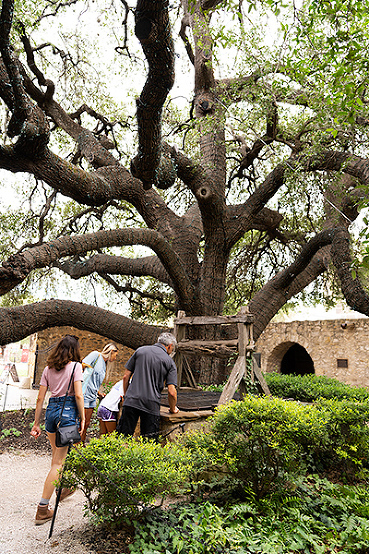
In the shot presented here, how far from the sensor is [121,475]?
9.61 ft

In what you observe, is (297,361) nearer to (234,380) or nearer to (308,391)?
(308,391)

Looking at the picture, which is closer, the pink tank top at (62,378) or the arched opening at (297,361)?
the pink tank top at (62,378)

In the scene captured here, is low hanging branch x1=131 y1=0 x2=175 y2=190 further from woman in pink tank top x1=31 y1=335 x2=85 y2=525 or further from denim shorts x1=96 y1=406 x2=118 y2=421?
denim shorts x1=96 y1=406 x2=118 y2=421

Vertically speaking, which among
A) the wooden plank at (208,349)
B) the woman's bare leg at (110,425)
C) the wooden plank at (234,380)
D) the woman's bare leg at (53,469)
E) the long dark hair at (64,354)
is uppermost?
the wooden plank at (208,349)

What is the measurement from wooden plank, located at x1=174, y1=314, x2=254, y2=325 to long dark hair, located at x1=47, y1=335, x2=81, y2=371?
7.59 feet

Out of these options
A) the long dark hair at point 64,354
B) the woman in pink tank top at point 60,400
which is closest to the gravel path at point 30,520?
the woman in pink tank top at point 60,400

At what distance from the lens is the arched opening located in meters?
17.5

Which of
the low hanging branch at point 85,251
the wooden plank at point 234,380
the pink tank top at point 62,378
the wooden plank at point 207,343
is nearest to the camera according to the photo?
the pink tank top at point 62,378

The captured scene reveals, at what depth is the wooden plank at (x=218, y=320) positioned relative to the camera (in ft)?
17.6

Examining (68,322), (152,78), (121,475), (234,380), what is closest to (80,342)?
(68,322)

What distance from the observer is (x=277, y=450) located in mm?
3582

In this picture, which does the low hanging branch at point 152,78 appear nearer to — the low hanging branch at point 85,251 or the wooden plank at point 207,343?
the low hanging branch at point 85,251

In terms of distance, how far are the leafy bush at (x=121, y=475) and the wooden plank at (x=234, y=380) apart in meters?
1.74

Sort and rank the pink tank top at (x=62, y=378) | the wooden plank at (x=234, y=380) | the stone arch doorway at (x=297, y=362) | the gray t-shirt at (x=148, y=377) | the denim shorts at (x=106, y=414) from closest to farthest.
A: the pink tank top at (x=62, y=378), the gray t-shirt at (x=148, y=377), the denim shorts at (x=106, y=414), the wooden plank at (x=234, y=380), the stone arch doorway at (x=297, y=362)
